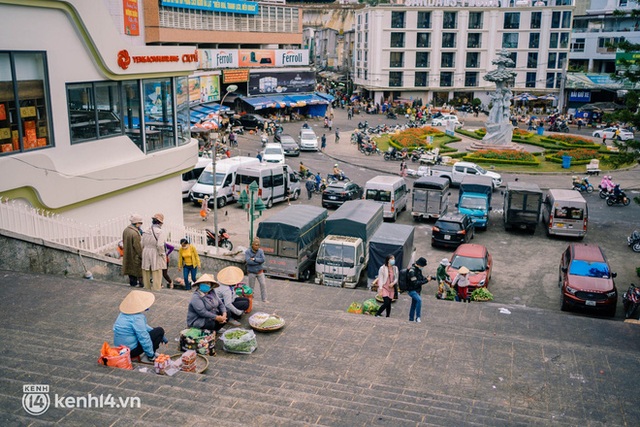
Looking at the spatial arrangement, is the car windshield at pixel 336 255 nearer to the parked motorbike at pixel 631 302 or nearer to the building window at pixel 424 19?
the parked motorbike at pixel 631 302

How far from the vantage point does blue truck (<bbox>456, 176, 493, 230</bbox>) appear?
27.5 m

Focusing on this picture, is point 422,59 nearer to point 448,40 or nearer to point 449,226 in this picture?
point 448,40

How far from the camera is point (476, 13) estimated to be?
73.7 metres

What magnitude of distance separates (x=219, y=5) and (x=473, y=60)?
110 feet

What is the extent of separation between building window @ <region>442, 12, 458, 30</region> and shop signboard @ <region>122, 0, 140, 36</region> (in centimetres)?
4230

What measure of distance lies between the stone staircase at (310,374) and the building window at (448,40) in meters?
64.1

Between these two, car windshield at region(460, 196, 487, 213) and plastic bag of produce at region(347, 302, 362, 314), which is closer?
plastic bag of produce at region(347, 302, 362, 314)

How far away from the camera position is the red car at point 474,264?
19.6 m

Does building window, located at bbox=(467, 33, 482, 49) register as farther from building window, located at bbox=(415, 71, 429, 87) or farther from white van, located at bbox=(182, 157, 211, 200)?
white van, located at bbox=(182, 157, 211, 200)

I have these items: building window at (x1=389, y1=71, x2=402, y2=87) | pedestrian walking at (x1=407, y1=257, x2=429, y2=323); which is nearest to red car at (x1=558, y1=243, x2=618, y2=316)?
pedestrian walking at (x1=407, y1=257, x2=429, y2=323)

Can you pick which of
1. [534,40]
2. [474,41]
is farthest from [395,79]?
[534,40]

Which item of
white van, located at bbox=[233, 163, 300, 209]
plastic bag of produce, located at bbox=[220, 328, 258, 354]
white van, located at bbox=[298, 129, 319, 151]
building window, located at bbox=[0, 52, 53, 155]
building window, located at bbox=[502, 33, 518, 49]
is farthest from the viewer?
building window, located at bbox=[502, 33, 518, 49]

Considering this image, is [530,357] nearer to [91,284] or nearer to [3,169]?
[91,284]

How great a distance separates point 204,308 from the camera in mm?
10797
